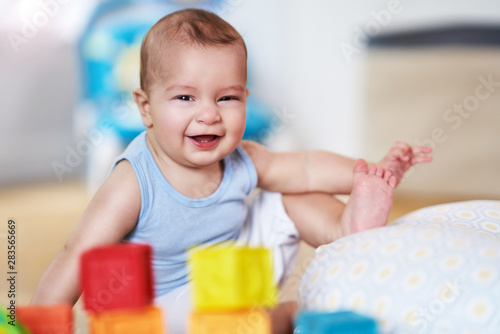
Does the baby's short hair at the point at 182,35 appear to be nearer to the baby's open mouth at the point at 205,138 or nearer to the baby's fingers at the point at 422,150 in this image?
the baby's open mouth at the point at 205,138

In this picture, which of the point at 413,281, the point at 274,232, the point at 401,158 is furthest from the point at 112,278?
the point at 401,158

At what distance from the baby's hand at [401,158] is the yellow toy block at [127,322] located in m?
0.65

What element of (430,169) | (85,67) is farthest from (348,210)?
(85,67)

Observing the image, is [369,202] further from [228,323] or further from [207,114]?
[228,323]

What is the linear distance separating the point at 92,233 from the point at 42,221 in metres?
1.15

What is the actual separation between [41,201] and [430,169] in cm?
158

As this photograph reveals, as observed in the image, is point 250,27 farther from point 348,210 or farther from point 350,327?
point 350,327

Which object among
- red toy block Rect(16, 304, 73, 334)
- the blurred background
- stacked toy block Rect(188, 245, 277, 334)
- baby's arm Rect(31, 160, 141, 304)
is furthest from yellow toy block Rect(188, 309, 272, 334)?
the blurred background

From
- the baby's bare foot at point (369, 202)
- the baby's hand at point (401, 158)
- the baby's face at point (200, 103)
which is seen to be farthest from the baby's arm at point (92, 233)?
the baby's hand at point (401, 158)

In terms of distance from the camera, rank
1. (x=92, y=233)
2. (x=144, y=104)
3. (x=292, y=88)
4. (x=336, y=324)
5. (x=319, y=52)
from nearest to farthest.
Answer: (x=336, y=324) < (x=92, y=233) < (x=144, y=104) < (x=319, y=52) < (x=292, y=88)

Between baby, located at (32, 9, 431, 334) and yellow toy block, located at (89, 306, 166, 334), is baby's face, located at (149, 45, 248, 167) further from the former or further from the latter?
yellow toy block, located at (89, 306, 166, 334)

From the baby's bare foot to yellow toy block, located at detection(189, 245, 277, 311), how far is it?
1.42 ft

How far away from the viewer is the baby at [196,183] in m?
0.90

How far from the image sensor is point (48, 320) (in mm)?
583
